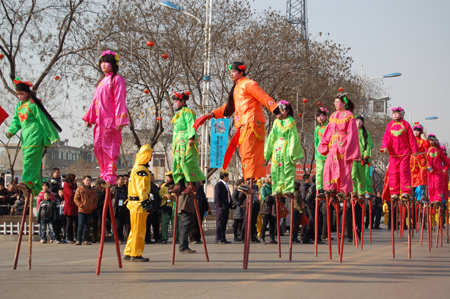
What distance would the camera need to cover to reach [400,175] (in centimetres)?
1048

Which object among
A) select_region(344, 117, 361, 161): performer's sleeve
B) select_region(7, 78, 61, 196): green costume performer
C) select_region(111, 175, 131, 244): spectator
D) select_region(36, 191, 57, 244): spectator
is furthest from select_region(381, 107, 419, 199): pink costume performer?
select_region(36, 191, 57, 244): spectator

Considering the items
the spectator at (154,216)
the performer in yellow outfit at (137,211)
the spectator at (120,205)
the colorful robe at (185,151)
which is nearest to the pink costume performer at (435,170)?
the colorful robe at (185,151)

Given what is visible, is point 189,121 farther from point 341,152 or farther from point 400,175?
point 400,175

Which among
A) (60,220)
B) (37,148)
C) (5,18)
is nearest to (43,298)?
(37,148)

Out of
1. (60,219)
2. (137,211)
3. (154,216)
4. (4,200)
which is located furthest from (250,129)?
(4,200)

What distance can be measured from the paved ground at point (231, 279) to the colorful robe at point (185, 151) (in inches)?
56.4

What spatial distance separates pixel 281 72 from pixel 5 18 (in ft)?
44.5

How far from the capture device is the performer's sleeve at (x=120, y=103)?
7.06 meters

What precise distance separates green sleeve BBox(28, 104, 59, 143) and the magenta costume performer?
2.53 ft

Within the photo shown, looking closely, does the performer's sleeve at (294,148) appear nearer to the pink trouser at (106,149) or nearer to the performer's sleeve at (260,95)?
the performer's sleeve at (260,95)

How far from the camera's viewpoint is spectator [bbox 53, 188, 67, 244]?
1434cm

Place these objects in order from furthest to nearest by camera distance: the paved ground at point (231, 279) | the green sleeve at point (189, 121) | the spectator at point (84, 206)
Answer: the spectator at point (84, 206)
the green sleeve at point (189, 121)
the paved ground at point (231, 279)

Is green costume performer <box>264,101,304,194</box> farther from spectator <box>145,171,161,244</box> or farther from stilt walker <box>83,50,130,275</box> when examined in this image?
spectator <box>145,171,161,244</box>

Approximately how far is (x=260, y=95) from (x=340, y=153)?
2308mm
